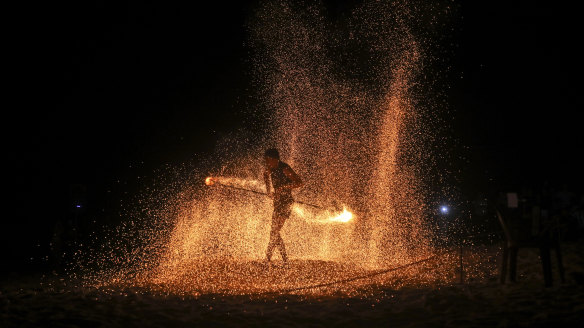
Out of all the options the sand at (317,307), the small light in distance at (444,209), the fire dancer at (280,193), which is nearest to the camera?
the sand at (317,307)

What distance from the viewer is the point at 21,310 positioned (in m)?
4.37

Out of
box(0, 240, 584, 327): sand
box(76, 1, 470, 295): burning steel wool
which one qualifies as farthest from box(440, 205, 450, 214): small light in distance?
box(0, 240, 584, 327): sand

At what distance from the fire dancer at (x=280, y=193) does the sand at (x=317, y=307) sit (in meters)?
1.82

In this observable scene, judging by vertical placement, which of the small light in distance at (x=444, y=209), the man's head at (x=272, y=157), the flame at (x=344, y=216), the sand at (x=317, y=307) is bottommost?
the sand at (x=317, y=307)

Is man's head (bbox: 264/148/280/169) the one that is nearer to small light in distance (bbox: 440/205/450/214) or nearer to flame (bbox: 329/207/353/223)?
flame (bbox: 329/207/353/223)

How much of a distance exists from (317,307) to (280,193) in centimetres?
261

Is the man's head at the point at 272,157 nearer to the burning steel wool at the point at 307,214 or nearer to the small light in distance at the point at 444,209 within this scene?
the burning steel wool at the point at 307,214

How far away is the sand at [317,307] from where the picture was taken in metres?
3.98

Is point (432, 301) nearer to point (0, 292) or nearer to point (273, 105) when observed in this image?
point (0, 292)

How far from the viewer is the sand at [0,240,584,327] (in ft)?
13.1

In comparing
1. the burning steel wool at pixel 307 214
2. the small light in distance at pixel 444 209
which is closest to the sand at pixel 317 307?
the burning steel wool at pixel 307 214

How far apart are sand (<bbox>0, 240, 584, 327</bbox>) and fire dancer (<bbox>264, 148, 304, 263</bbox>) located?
1.82 metres

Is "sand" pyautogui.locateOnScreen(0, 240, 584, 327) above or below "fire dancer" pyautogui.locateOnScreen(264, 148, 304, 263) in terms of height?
below

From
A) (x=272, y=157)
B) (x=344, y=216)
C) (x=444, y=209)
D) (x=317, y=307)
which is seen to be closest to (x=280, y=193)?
(x=272, y=157)
